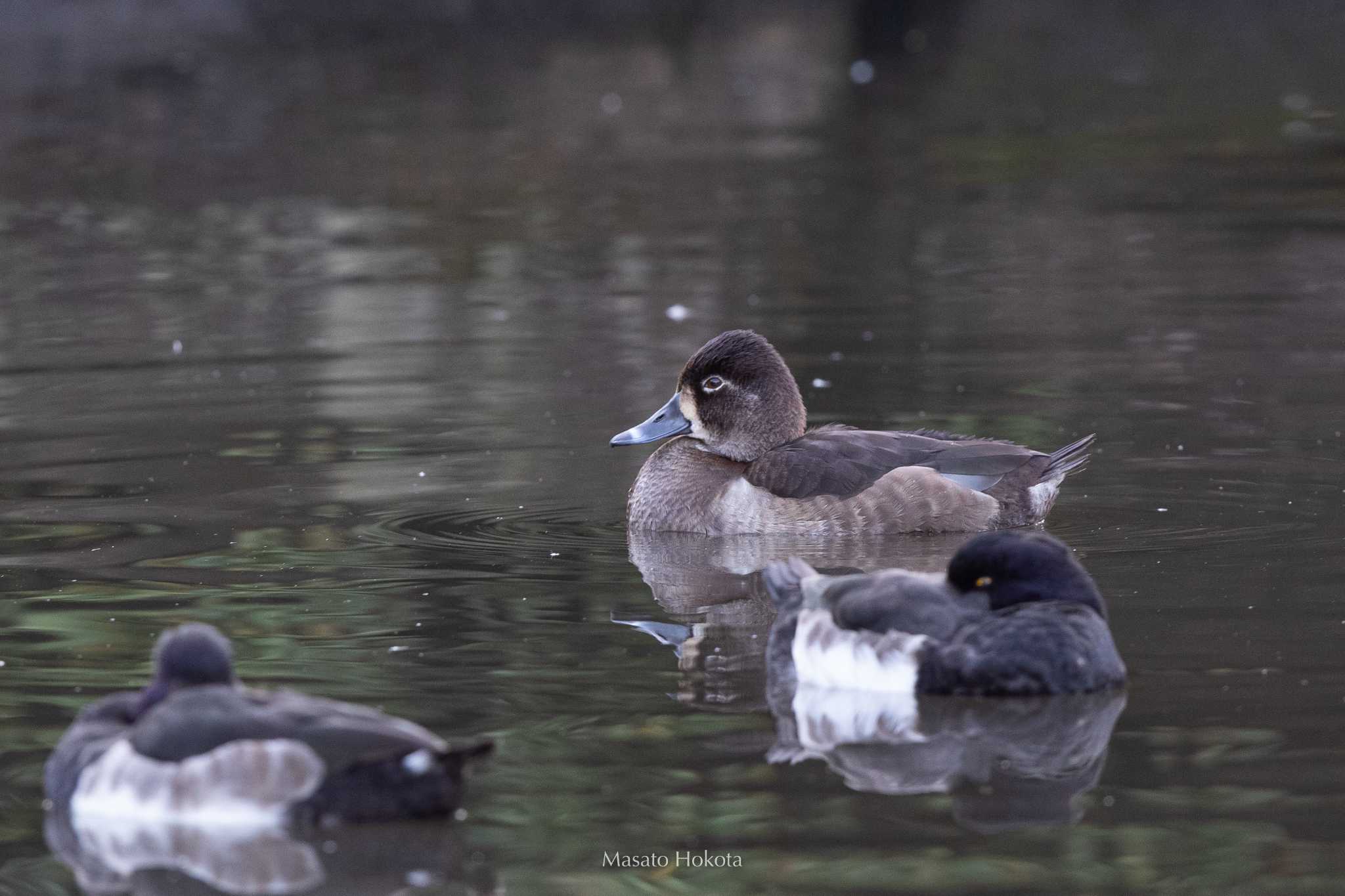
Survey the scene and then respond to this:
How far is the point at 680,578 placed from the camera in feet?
31.3

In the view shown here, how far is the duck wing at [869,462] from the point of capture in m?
10.2

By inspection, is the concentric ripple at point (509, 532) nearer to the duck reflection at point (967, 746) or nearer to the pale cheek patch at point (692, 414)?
the pale cheek patch at point (692, 414)

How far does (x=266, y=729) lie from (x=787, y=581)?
248 centimetres

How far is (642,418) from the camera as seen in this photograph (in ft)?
41.7

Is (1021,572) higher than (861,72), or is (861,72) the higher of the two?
(861,72)

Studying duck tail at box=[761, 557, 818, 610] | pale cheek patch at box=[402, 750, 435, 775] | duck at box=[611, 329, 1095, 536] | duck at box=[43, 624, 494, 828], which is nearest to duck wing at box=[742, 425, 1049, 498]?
duck at box=[611, 329, 1095, 536]

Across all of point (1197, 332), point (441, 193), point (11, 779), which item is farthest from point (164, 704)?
point (441, 193)

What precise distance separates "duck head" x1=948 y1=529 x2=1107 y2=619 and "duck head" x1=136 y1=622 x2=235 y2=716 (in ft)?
8.58

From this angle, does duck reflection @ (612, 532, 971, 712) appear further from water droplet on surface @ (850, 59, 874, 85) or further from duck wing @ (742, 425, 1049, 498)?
water droplet on surface @ (850, 59, 874, 85)

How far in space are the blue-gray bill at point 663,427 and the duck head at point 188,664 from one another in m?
4.85

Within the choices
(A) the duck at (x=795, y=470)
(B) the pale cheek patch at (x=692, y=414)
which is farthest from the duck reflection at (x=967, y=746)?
(B) the pale cheek patch at (x=692, y=414)

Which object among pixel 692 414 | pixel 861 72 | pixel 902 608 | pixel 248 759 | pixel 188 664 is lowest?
pixel 248 759

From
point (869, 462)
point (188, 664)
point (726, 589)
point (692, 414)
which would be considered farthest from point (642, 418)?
point (188, 664)

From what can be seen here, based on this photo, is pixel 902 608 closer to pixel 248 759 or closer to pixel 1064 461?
pixel 248 759
